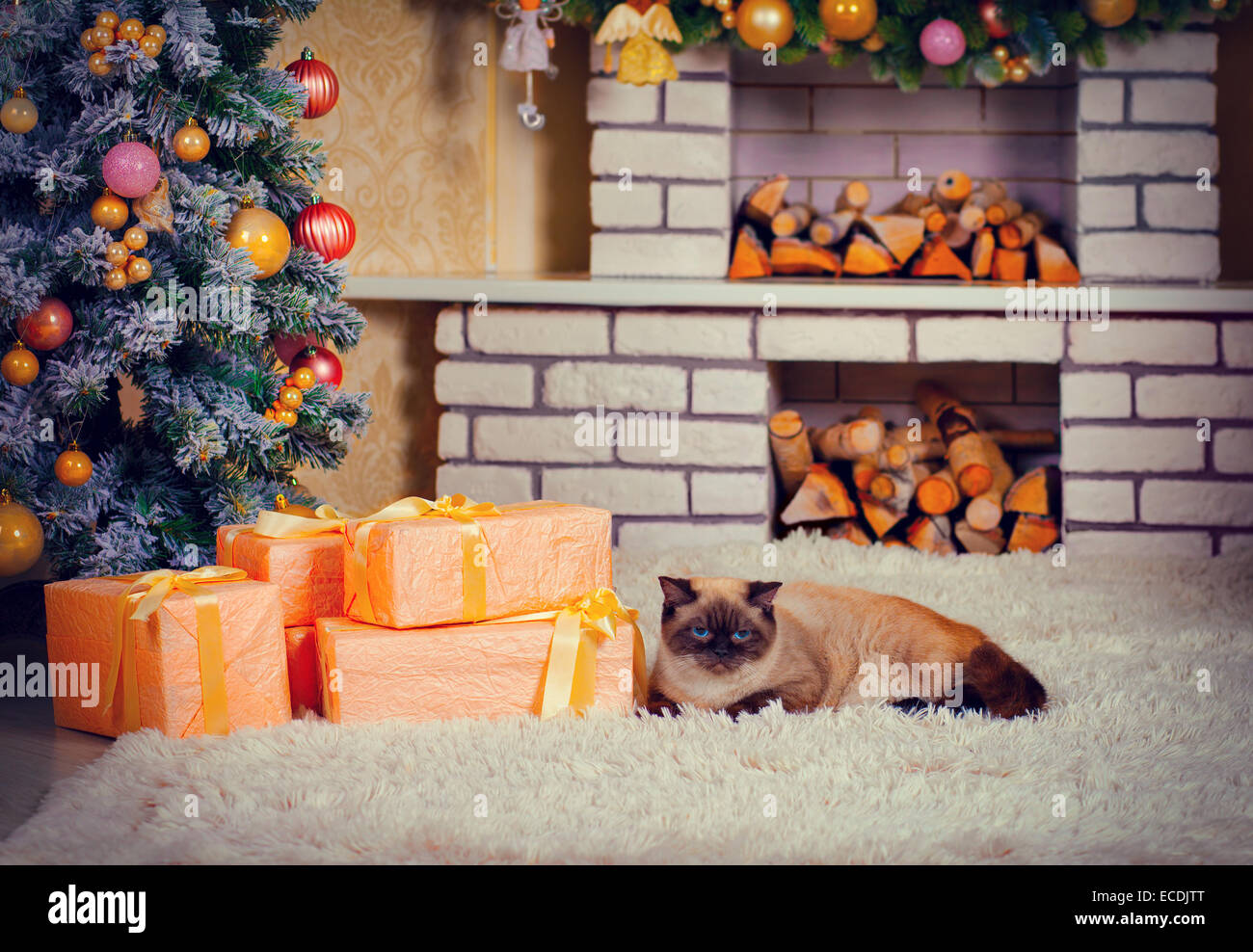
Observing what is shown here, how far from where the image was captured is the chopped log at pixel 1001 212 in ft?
8.96

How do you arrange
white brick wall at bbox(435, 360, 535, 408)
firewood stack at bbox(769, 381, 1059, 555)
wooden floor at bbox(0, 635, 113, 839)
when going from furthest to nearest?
1. firewood stack at bbox(769, 381, 1059, 555)
2. white brick wall at bbox(435, 360, 535, 408)
3. wooden floor at bbox(0, 635, 113, 839)

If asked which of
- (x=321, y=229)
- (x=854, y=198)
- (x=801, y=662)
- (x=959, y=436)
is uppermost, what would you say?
(x=854, y=198)

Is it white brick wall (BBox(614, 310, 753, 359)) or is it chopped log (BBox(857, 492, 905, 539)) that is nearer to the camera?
white brick wall (BBox(614, 310, 753, 359))

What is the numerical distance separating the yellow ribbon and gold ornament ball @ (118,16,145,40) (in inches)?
32.4

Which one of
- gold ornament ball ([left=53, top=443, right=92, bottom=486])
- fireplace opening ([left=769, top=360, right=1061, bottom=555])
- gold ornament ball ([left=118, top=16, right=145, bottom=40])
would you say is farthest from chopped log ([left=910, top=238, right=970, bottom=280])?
gold ornament ball ([left=53, top=443, right=92, bottom=486])

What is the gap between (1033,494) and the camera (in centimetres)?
269

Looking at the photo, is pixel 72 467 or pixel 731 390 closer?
pixel 72 467

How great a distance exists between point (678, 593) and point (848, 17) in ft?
4.68

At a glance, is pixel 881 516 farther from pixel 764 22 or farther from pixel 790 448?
pixel 764 22

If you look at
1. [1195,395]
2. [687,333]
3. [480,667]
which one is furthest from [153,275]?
[1195,395]

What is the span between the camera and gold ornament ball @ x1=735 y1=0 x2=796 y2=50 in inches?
95.5

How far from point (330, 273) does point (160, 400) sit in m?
0.36

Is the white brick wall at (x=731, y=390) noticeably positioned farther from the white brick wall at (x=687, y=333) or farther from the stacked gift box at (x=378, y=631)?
the stacked gift box at (x=378, y=631)

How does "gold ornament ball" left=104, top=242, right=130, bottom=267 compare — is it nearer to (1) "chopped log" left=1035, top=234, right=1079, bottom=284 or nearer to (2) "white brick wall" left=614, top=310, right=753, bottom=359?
(2) "white brick wall" left=614, top=310, right=753, bottom=359
